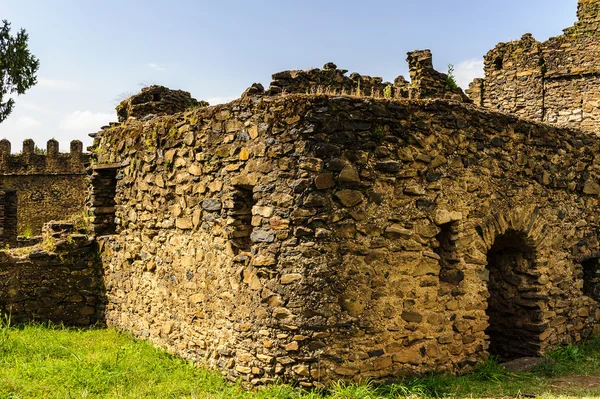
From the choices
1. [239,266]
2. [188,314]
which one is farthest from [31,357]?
[239,266]

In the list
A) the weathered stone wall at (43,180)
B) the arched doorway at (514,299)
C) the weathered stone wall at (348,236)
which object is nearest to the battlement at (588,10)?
the weathered stone wall at (348,236)

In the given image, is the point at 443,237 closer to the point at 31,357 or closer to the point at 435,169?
the point at 435,169

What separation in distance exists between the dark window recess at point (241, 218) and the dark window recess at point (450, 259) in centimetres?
213

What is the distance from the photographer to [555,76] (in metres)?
12.9

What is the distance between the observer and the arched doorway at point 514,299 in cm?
716

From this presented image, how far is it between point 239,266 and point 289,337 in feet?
3.18

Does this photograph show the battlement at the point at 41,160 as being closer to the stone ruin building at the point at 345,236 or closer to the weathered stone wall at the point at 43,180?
the weathered stone wall at the point at 43,180

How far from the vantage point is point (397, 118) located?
581cm

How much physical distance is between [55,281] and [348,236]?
513 centimetres

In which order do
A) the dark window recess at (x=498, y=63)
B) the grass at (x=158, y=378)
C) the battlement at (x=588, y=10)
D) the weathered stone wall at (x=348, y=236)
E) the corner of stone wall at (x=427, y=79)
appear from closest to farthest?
the grass at (x=158, y=378)
the weathered stone wall at (x=348, y=236)
the corner of stone wall at (x=427, y=79)
the battlement at (x=588, y=10)
the dark window recess at (x=498, y=63)

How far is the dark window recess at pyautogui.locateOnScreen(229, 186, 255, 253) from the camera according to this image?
5.98 m

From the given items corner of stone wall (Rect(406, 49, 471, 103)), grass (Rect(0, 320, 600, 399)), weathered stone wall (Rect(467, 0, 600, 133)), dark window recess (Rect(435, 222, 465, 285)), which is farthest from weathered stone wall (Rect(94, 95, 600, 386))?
weathered stone wall (Rect(467, 0, 600, 133))

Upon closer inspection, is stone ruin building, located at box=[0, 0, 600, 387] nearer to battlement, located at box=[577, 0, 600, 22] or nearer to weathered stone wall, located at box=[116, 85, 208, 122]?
weathered stone wall, located at box=[116, 85, 208, 122]

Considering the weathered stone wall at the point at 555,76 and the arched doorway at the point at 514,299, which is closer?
the arched doorway at the point at 514,299
